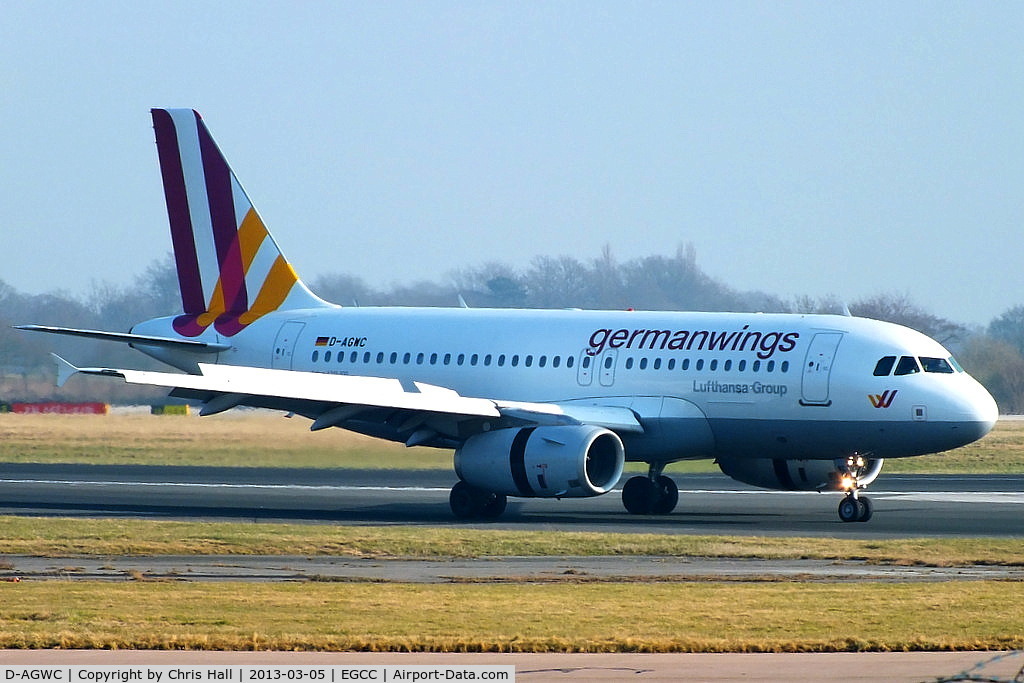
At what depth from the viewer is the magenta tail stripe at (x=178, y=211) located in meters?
42.0

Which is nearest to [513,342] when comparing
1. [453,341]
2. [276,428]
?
[453,341]

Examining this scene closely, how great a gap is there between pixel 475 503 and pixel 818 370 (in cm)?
669

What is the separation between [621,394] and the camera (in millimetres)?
34406

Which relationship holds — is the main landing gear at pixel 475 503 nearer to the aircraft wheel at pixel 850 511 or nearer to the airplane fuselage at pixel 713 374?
the airplane fuselage at pixel 713 374

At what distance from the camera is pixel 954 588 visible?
21.1 m

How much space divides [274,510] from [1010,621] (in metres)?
18.7

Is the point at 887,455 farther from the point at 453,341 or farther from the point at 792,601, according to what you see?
the point at 792,601

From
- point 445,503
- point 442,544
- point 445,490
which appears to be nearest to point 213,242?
point 445,490

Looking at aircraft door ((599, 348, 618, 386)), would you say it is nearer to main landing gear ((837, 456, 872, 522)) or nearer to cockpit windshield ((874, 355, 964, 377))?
main landing gear ((837, 456, 872, 522))

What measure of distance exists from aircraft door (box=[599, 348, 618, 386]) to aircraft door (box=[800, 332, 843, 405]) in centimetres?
394

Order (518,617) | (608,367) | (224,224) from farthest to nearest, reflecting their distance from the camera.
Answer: (224,224) → (608,367) → (518,617)

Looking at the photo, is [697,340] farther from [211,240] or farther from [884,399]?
[211,240]

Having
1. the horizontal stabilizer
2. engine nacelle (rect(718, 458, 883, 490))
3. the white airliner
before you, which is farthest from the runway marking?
the white airliner

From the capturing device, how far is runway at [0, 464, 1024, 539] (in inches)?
1226
